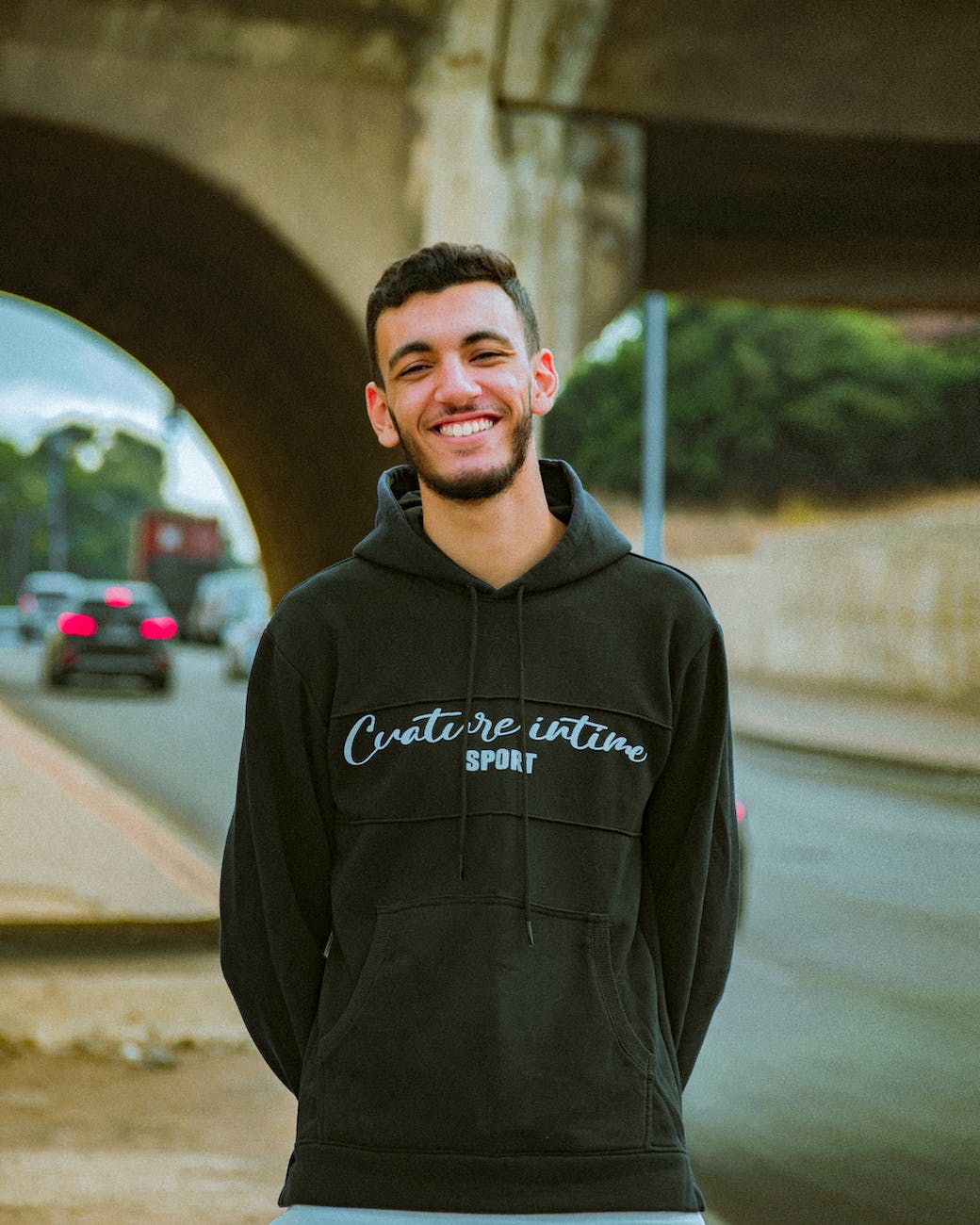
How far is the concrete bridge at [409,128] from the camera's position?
584cm

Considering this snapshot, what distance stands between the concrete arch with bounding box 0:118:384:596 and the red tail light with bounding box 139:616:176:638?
57.4 ft

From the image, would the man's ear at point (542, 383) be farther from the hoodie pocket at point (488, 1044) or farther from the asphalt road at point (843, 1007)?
the asphalt road at point (843, 1007)

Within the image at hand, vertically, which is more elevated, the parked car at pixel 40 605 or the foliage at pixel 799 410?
the foliage at pixel 799 410

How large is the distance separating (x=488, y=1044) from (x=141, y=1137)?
11.5 ft

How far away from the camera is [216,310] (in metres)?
7.56

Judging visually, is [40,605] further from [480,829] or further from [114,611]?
[480,829]

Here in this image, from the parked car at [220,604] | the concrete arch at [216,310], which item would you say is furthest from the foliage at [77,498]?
the concrete arch at [216,310]

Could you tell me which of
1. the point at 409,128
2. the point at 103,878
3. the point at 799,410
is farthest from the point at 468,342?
the point at 799,410

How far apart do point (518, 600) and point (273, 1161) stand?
329cm

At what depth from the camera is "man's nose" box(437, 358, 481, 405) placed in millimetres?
2084

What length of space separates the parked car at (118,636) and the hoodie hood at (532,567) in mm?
24407

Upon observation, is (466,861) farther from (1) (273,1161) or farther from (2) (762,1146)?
(2) (762,1146)

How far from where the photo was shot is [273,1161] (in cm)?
485

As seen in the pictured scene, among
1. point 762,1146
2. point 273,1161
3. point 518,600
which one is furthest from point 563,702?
point 762,1146
